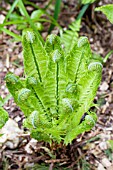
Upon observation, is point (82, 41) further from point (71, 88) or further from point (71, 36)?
point (71, 36)

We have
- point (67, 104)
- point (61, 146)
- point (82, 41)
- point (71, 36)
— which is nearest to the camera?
point (67, 104)

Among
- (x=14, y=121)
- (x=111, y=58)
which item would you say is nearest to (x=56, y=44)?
(x=14, y=121)

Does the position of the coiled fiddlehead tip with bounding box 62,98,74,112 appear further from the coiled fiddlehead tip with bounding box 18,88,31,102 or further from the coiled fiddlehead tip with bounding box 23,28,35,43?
the coiled fiddlehead tip with bounding box 23,28,35,43

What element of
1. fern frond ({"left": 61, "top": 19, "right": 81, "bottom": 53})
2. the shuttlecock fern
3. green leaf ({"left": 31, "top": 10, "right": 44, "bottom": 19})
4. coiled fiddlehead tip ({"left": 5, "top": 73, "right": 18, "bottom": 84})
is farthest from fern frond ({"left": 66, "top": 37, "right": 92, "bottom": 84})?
green leaf ({"left": 31, "top": 10, "right": 44, "bottom": 19})

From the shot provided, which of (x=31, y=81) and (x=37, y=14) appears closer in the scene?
(x=31, y=81)

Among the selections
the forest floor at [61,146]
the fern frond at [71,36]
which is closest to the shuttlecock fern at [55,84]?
the forest floor at [61,146]

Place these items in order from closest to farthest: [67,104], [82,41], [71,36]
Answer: [67,104] → [82,41] → [71,36]

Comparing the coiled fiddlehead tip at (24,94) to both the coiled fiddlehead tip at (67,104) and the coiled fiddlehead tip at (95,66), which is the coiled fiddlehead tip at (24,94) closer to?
the coiled fiddlehead tip at (67,104)

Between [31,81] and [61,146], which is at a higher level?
[31,81]

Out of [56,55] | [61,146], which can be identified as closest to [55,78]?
[56,55]
